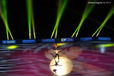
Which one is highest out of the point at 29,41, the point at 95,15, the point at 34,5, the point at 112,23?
the point at 34,5

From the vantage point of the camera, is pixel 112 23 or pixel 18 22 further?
pixel 112 23

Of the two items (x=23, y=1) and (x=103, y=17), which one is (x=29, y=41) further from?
(x=103, y=17)

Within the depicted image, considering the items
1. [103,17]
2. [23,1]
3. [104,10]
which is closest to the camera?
[23,1]

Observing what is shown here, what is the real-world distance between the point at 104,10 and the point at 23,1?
32.1 feet

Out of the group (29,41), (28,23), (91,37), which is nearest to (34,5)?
(28,23)

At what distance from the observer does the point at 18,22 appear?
46.3ft

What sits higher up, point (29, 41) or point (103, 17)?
point (103, 17)

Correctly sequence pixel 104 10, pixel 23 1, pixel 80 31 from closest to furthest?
pixel 23 1
pixel 104 10
pixel 80 31

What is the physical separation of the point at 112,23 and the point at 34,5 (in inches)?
428

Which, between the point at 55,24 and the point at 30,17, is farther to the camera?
the point at 55,24

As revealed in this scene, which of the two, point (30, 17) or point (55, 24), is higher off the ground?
point (30, 17)

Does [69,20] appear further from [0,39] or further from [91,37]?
[0,39]

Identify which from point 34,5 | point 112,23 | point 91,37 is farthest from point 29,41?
point 112,23

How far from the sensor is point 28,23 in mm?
14203
